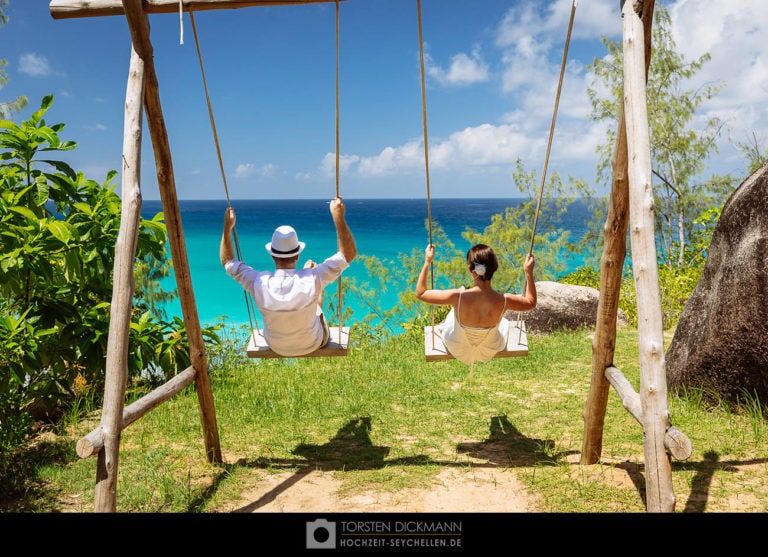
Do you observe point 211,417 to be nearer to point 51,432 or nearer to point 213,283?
point 51,432

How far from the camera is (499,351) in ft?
12.6

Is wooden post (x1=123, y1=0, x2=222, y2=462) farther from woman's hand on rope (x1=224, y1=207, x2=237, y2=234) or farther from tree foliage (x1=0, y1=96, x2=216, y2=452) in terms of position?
tree foliage (x1=0, y1=96, x2=216, y2=452)

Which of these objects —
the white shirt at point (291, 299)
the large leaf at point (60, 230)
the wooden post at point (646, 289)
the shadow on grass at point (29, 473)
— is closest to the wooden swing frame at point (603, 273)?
the wooden post at point (646, 289)

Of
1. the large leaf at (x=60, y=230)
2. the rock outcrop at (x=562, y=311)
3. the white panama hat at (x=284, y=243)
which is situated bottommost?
the rock outcrop at (x=562, y=311)

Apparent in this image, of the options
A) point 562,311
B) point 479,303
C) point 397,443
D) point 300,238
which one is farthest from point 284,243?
point 300,238

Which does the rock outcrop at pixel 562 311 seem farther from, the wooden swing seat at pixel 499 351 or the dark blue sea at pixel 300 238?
the dark blue sea at pixel 300 238

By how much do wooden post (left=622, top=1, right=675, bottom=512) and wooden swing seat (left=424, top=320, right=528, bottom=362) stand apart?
124 centimetres

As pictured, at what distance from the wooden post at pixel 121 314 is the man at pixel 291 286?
0.76 metres

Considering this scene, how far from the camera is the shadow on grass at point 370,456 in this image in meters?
3.83

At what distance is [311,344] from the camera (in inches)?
145

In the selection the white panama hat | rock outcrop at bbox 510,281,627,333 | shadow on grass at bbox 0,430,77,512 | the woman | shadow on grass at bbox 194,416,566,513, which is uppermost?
the white panama hat
